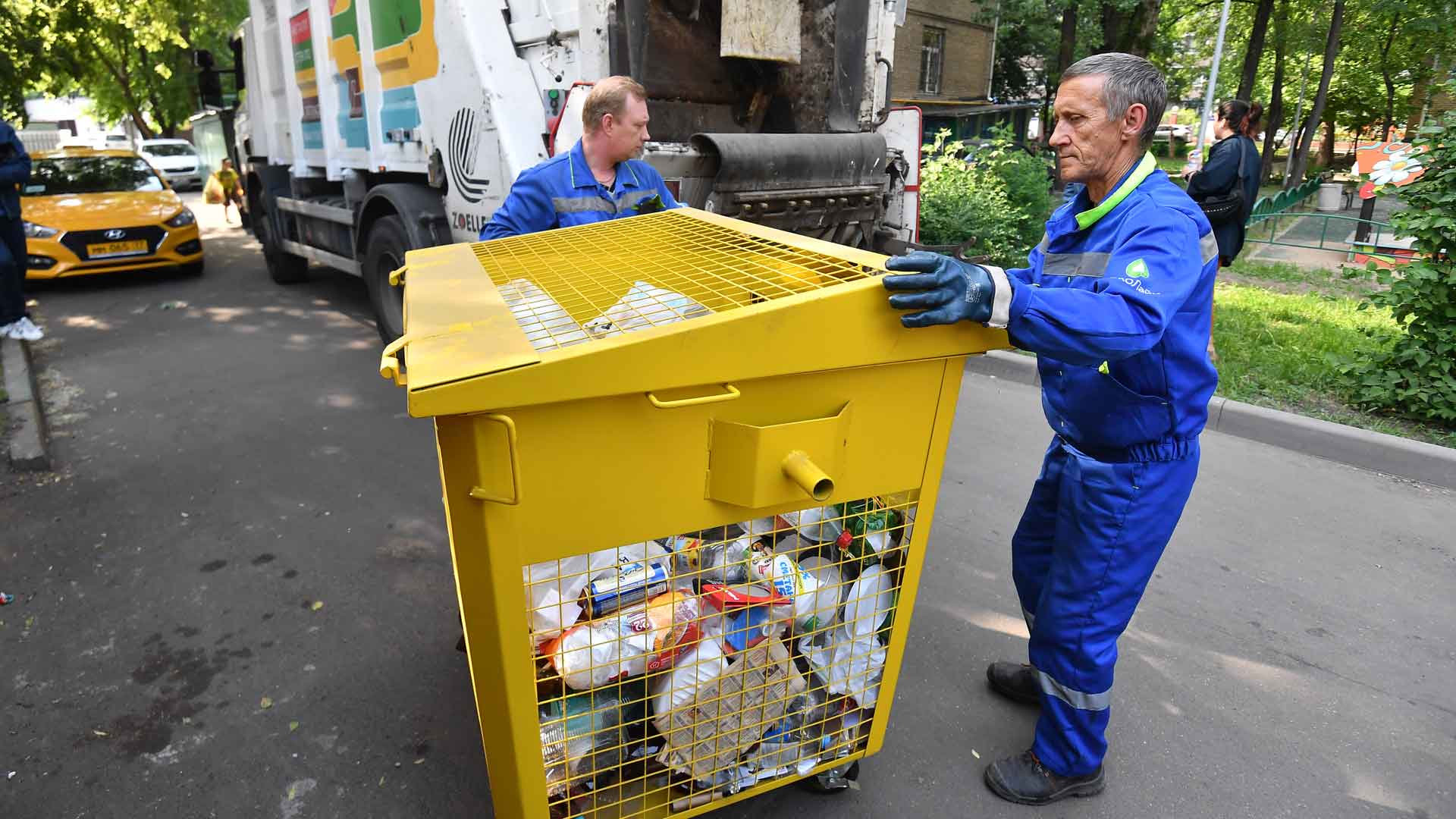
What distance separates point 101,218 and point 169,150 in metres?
18.4

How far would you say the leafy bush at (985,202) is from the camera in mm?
7219

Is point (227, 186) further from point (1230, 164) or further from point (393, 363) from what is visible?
point (393, 363)

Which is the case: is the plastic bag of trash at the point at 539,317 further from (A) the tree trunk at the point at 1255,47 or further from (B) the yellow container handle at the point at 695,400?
(A) the tree trunk at the point at 1255,47

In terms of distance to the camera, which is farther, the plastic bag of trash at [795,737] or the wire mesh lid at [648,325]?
the plastic bag of trash at [795,737]

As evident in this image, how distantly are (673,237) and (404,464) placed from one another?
2595mm

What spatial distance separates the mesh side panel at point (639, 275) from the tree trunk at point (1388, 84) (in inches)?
1193

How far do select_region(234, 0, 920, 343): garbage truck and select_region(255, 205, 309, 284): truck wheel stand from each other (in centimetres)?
222

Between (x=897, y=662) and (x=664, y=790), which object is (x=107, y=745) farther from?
(x=897, y=662)

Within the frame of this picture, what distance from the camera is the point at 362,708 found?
2.44 m

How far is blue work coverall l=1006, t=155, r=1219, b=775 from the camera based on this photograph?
1584mm

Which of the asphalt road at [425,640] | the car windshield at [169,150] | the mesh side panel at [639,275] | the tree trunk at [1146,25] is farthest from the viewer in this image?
the car windshield at [169,150]

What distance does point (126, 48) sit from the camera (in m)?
21.0

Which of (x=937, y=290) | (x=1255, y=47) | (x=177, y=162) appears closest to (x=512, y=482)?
(x=937, y=290)

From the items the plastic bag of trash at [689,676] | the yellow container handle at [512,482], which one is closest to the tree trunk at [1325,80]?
the plastic bag of trash at [689,676]
